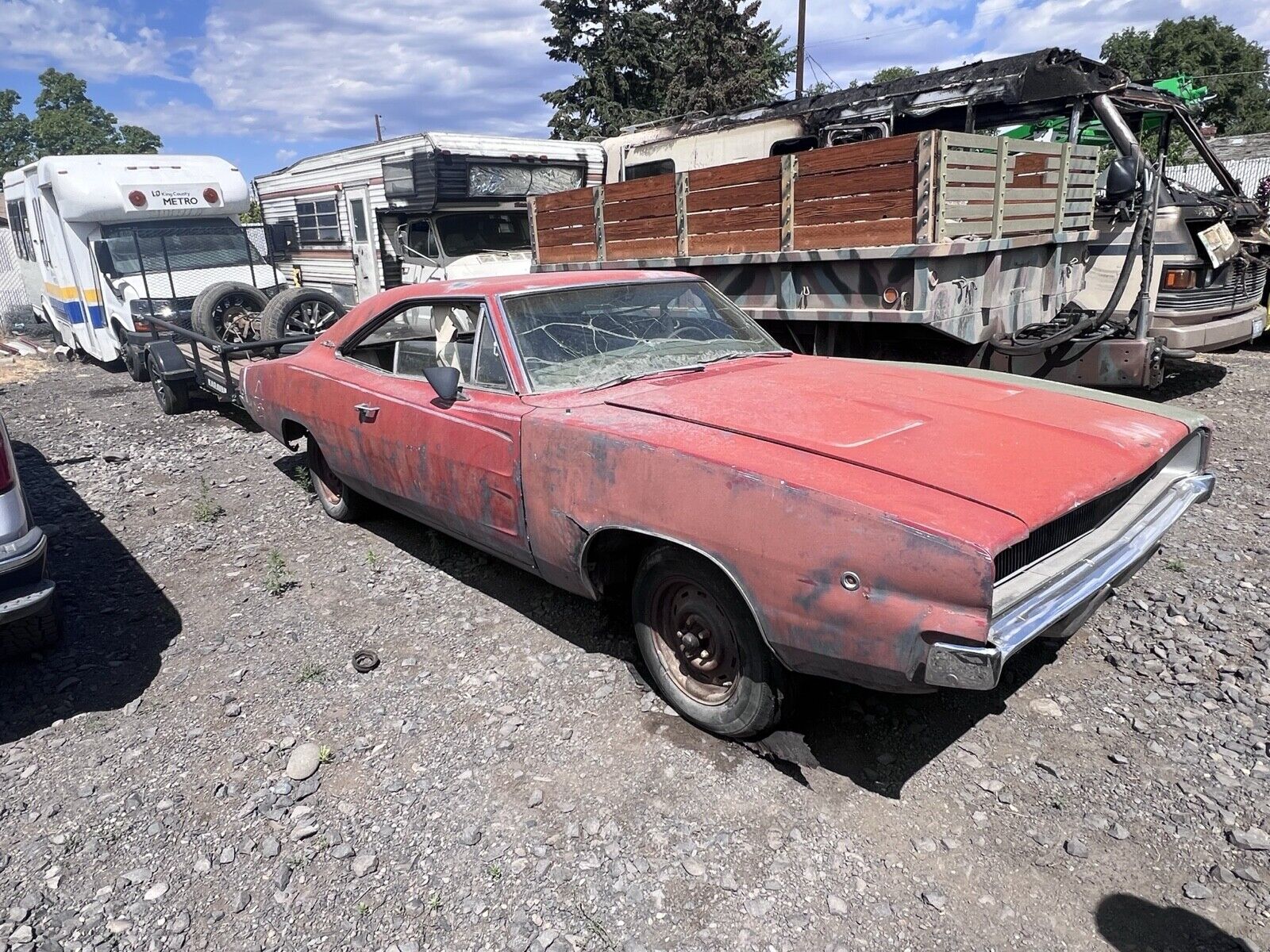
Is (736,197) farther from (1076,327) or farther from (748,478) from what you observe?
(748,478)

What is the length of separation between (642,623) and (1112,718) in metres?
1.73

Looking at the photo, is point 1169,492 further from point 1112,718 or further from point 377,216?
point 377,216

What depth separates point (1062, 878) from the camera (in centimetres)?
227

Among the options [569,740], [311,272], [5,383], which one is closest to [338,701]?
[569,740]

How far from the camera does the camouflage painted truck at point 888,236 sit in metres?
5.25

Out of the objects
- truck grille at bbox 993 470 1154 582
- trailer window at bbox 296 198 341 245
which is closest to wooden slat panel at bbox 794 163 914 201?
truck grille at bbox 993 470 1154 582

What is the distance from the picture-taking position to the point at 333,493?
17.1 feet

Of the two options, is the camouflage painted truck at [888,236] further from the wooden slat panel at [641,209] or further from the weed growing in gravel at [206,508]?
the weed growing in gravel at [206,508]

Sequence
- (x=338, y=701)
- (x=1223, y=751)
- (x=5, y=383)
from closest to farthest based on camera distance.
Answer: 1. (x=1223, y=751)
2. (x=338, y=701)
3. (x=5, y=383)

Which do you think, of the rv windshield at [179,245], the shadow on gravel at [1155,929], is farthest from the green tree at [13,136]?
the shadow on gravel at [1155,929]

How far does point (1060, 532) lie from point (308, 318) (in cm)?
759

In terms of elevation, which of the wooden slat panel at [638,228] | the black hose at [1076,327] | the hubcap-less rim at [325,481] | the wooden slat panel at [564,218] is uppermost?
the wooden slat panel at [564,218]

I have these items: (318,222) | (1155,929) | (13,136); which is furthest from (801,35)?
(13,136)

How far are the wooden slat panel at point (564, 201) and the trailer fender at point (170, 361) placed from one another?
3.79 m
